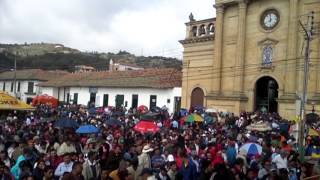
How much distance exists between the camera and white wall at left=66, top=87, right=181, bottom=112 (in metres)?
40.0

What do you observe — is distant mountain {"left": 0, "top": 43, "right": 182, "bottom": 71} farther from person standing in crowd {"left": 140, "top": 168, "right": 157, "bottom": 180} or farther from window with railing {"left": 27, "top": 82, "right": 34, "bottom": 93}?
person standing in crowd {"left": 140, "top": 168, "right": 157, "bottom": 180}

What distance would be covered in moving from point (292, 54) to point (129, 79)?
1902cm

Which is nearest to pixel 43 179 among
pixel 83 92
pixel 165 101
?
pixel 165 101

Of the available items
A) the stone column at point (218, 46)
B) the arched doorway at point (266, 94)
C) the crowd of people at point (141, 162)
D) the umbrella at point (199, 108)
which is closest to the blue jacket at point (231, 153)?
the crowd of people at point (141, 162)

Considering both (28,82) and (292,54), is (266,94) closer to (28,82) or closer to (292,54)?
(292,54)

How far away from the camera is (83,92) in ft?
163

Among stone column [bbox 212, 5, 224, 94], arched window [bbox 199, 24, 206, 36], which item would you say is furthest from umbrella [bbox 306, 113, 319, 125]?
arched window [bbox 199, 24, 206, 36]

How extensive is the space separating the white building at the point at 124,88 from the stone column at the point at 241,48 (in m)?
8.20

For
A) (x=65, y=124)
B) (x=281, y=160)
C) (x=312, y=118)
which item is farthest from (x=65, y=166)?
(x=312, y=118)

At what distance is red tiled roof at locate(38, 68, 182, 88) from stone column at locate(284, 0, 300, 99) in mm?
12074

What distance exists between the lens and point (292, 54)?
94.9 feet

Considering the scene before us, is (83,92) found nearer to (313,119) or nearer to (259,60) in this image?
(259,60)

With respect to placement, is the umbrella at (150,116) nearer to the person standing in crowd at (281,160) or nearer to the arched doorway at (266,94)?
the arched doorway at (266,94)

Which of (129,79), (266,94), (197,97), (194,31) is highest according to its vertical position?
(194,31)
